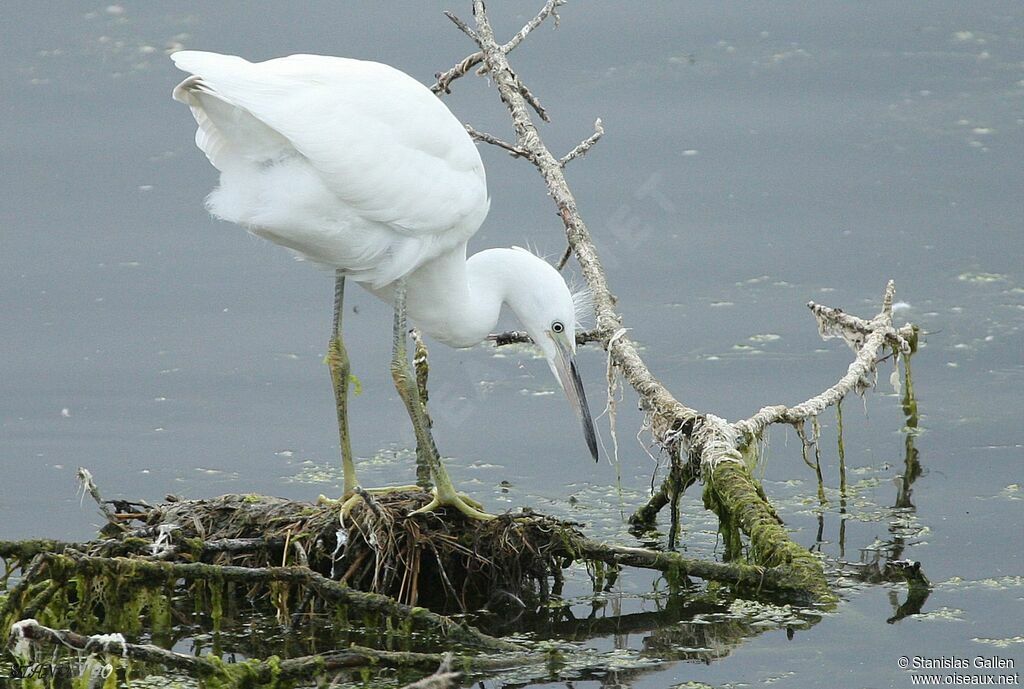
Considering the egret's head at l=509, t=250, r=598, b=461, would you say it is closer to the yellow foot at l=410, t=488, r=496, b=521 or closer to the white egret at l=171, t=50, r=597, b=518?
the white egret at l=171, t=50, r=597, b=518

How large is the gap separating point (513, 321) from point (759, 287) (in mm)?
1816

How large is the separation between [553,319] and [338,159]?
126 centimetres

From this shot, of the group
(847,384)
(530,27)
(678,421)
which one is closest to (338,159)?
(678,421)

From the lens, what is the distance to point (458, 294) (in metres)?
6.63

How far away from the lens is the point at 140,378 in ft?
28.3

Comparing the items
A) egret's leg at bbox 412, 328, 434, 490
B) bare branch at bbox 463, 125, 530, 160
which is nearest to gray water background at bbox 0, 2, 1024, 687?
egret's leg at bbox 412, 328, 434, 490

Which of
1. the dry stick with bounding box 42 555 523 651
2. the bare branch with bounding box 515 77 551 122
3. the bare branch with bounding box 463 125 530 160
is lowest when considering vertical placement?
the dry stick with bounding box 42 555 523 651

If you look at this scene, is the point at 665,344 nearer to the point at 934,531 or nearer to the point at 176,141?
the point at 934,531

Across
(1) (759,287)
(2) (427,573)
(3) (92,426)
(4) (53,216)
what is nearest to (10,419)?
(3) (92,426)

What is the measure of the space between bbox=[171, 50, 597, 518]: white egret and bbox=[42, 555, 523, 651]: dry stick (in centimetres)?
66

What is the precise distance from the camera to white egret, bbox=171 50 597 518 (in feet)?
19.4

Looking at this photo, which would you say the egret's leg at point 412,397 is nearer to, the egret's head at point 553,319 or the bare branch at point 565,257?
the egret's head at point 553,319

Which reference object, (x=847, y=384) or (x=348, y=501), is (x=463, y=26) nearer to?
(x=847, y=384)

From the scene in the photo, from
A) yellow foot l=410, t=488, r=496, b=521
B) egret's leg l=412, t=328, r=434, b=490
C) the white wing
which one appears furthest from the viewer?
egret's leg l=412, t=328, r=434, b=490
